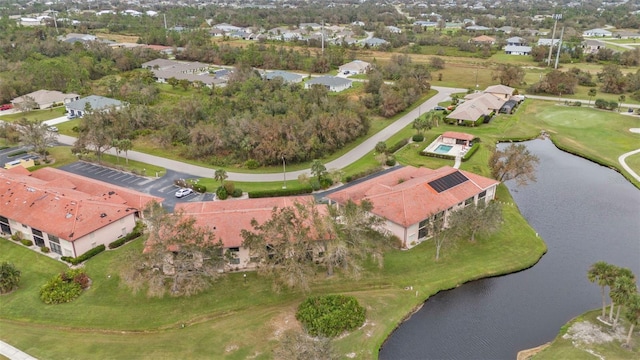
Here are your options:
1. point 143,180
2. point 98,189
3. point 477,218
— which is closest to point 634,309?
point 477,218

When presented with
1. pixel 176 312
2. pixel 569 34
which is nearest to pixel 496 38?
pixel 569 34

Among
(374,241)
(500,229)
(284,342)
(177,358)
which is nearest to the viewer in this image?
(284,342)

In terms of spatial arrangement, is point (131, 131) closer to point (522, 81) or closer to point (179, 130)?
point (179, 130)

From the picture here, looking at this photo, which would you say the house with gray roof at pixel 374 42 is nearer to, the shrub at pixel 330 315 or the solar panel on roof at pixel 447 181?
the solar panel on roof at pixel 447 181

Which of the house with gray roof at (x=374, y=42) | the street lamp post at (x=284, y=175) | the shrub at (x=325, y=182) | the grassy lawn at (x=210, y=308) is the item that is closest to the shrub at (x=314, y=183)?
the shrub at (x=325, y=182)

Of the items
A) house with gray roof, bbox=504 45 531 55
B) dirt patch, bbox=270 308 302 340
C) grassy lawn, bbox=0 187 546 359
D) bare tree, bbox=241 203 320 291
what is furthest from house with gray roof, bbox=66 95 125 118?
house with gray roof, bbox=504 45 531 55

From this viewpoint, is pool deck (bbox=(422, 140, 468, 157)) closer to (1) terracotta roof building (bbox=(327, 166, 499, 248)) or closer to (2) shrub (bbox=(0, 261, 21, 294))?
(1) terracotta roof building (bbox=(327, 166, 499, 248))
